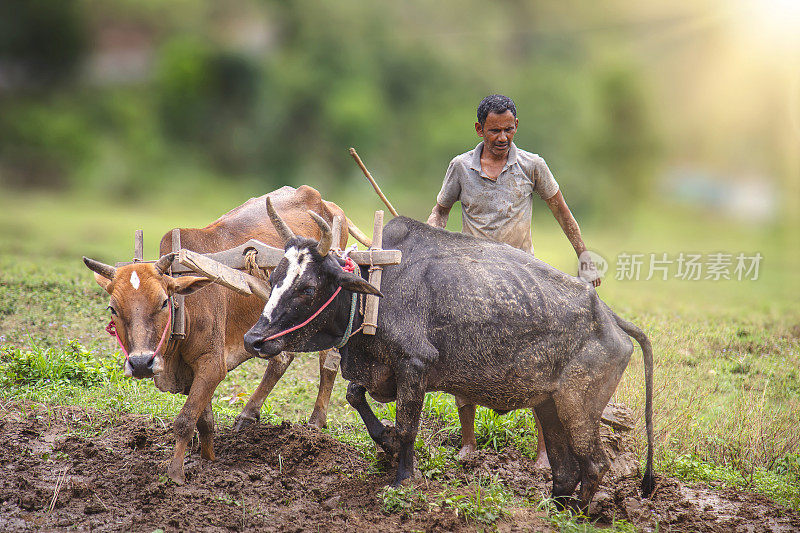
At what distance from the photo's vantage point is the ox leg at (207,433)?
18.0ft

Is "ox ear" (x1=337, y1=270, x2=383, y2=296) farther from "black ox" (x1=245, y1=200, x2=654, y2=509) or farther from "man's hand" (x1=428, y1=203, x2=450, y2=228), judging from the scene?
"man's hand" (x1=428, y1=203, x2=450, y2=228)

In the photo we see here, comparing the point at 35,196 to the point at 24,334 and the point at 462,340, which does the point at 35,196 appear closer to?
the point at 24,334

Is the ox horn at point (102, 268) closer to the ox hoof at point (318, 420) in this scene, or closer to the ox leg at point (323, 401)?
the ox leg at point (323, 401)

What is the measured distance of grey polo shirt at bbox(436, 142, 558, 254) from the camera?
545cm

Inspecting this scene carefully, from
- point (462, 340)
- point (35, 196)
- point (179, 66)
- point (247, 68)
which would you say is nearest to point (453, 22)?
A: point (247, 68)

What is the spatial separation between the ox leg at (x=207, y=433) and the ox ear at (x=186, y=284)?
34.8 inches

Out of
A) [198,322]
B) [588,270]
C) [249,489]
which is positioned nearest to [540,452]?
[588,270]

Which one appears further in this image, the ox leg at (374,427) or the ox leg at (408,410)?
the ox leg at (374,427)

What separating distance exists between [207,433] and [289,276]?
1.67m

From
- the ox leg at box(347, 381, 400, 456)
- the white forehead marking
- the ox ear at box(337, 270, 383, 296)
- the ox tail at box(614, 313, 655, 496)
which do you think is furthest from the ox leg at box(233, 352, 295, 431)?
the ox tail at box(614, 313, 655, 496)

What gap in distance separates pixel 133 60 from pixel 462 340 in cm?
702

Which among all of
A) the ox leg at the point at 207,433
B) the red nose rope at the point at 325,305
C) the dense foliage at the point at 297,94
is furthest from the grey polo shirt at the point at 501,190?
the dense foliage at the point at 297,94

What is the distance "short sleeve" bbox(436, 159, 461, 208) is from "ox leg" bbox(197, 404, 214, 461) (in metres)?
2.17

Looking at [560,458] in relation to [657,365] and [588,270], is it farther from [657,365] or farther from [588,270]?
[657,365]
